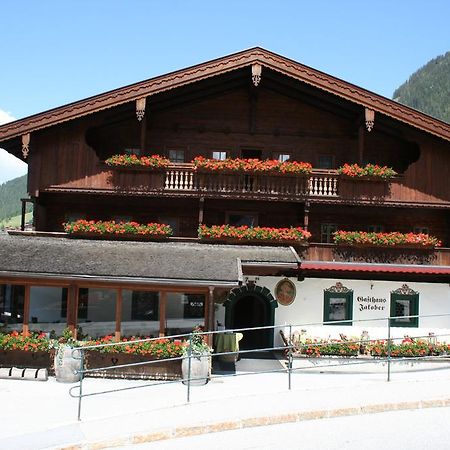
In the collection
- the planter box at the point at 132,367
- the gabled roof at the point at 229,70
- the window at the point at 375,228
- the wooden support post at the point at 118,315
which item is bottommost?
the planter box at the point at 132,367

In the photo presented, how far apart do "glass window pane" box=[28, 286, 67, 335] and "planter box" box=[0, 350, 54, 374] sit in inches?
33.9

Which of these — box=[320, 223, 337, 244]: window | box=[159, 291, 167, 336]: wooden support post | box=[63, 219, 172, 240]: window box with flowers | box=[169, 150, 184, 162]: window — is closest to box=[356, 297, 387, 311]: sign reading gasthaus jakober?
box=[320, 223, 337, 244]: window

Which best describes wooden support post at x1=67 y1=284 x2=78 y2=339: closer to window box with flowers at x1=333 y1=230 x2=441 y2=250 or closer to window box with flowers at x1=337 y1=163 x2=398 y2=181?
window box with flowers at x1=333 y1=230 x2=441 y2=250

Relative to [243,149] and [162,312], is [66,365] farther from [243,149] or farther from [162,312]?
[243,149]

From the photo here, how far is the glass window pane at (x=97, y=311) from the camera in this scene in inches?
670

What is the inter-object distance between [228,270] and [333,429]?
8.18 metres

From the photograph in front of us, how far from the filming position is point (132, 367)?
16109 mm

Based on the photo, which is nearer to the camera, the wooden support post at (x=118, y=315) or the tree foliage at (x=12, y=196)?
the wooden support post at (x=118, y=315)

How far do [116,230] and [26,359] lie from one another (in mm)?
6360

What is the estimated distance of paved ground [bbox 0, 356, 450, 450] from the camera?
9.30m

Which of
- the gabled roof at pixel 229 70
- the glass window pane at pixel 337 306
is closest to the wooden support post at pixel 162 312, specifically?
the glass window pane at pixel 337 306

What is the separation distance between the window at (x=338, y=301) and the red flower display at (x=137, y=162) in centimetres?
802

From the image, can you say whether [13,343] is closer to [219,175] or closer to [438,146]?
[219,175]

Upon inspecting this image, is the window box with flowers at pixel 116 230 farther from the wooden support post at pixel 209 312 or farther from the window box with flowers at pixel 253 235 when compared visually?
the wooden support post at pixel 209 312
